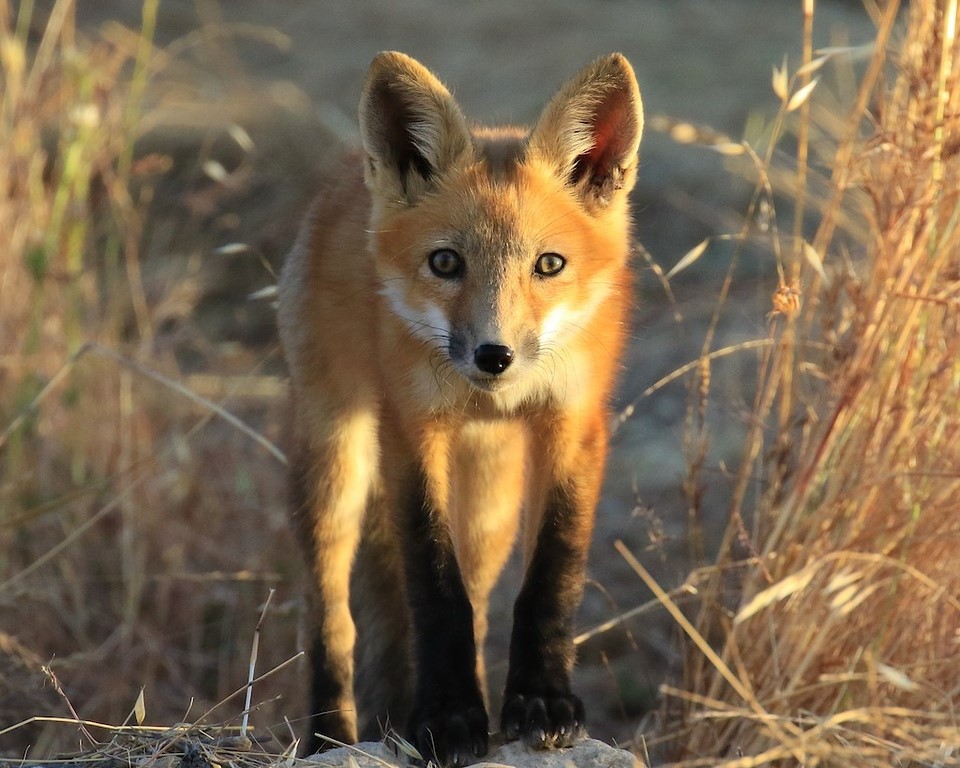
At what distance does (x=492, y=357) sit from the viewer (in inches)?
104

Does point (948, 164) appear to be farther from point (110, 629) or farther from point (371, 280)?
point (110, 629)

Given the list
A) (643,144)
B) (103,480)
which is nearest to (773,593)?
(103,480)

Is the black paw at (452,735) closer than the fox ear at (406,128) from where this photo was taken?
Yes

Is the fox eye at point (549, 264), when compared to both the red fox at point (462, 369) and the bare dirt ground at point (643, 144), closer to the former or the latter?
the red fox at point (462, 369)

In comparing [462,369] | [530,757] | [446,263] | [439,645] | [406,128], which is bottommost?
[530,757]

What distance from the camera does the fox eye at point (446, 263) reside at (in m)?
2.84

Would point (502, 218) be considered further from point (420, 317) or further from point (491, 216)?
point (420, 317)

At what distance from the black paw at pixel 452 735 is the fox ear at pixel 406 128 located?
48.9 inches

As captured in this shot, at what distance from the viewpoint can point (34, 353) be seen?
15.0ft

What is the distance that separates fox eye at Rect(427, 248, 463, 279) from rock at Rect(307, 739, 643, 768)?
1.08 metres

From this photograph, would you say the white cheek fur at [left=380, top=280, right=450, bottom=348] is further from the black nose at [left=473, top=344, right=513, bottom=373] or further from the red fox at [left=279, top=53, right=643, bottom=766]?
the black nose at [left=473, top=344, right=513, bottom=373]

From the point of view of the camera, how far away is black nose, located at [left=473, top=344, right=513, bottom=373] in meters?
2.65

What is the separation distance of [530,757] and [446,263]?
1137 mm

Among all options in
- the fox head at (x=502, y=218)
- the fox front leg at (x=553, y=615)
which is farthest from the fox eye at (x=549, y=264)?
the fox front leg at (x=553, y=615)
